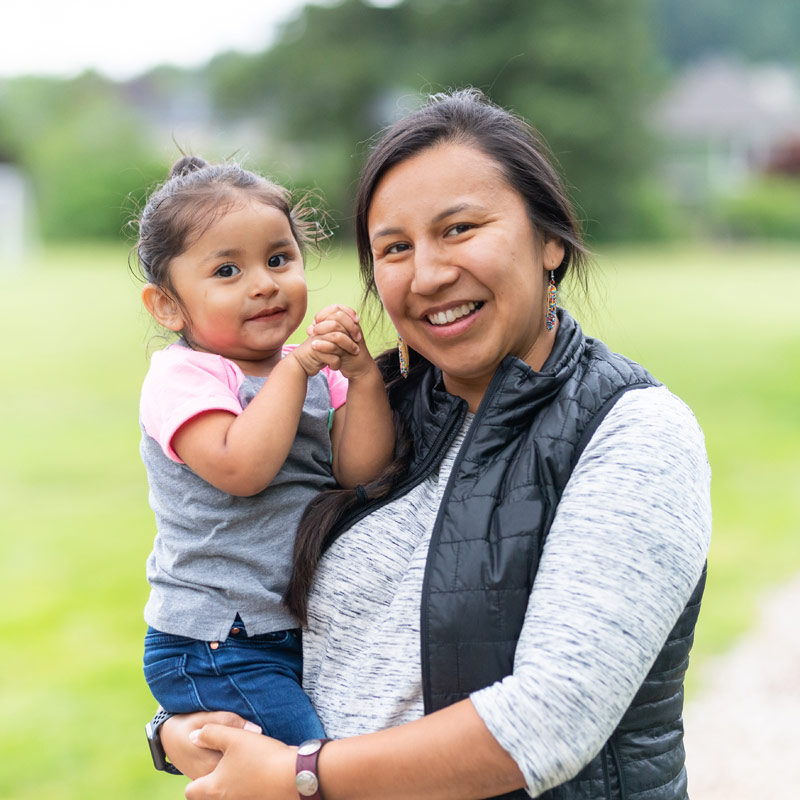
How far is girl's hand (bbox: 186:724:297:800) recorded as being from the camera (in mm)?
1641

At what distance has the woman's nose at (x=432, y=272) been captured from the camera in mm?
1724

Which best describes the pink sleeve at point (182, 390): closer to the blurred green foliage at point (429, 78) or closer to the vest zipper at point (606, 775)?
the vest zipper at point (606, 775)

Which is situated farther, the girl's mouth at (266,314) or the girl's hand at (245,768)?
the girl's mouth at (266,314)

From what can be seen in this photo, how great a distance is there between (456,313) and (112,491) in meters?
8.08

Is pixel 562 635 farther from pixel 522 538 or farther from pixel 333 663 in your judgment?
pixel 333 663

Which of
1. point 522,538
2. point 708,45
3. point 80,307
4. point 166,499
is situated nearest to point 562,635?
point 522,538

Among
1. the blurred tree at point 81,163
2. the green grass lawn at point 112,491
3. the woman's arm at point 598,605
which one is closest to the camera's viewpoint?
the woman's arm at point 598,605

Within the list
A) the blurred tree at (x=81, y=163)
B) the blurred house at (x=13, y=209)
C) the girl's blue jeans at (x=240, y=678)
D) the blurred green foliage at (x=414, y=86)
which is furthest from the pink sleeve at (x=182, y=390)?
the blurred house at (x=13, y=209)

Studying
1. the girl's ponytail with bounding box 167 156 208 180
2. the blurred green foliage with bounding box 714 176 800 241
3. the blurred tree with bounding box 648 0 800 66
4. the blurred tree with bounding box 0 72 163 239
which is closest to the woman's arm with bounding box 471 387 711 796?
the girl's ponytail with bounding box 167 156 208 180

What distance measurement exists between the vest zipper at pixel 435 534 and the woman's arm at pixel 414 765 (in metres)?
0.08

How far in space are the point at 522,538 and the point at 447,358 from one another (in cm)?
39

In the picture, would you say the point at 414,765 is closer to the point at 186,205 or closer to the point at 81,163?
the point at 186,205

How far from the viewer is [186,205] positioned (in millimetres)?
2078

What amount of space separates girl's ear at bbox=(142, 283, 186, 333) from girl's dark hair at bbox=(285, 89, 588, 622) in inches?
17.3
